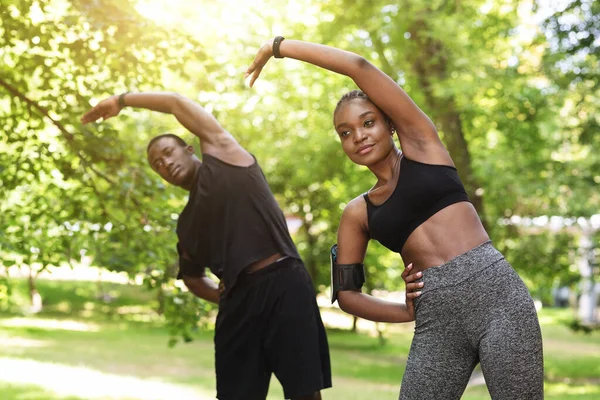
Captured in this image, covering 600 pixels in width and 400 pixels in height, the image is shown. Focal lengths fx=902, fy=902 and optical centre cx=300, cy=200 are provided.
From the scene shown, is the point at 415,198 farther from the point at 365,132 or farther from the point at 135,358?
the point at 135,358

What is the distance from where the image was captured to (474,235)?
3268 mm

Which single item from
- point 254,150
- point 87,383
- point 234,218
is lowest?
point 87,383

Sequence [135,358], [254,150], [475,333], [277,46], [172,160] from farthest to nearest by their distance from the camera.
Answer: [254,150] < [135,358] < [172,160] < [277,46] < [475,333]

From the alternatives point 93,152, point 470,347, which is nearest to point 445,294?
point 470,347

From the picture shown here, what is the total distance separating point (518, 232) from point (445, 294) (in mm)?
14566

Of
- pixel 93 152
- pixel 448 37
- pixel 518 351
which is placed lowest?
pixel 518 351

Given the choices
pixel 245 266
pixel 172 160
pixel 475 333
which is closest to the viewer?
pixel 475 333

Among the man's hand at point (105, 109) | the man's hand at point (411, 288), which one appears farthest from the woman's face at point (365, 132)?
the man's hand at point (105, 109)

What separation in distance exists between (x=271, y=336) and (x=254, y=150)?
15.7 m

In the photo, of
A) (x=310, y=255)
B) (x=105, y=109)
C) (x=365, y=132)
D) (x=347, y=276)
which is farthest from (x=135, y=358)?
(x=365, y=132)

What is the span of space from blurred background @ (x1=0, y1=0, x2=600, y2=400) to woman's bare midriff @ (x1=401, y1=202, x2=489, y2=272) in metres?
3.88

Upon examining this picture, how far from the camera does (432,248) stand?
327 cm

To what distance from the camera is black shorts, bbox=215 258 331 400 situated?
473cm

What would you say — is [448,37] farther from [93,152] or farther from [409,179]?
[409,179]
